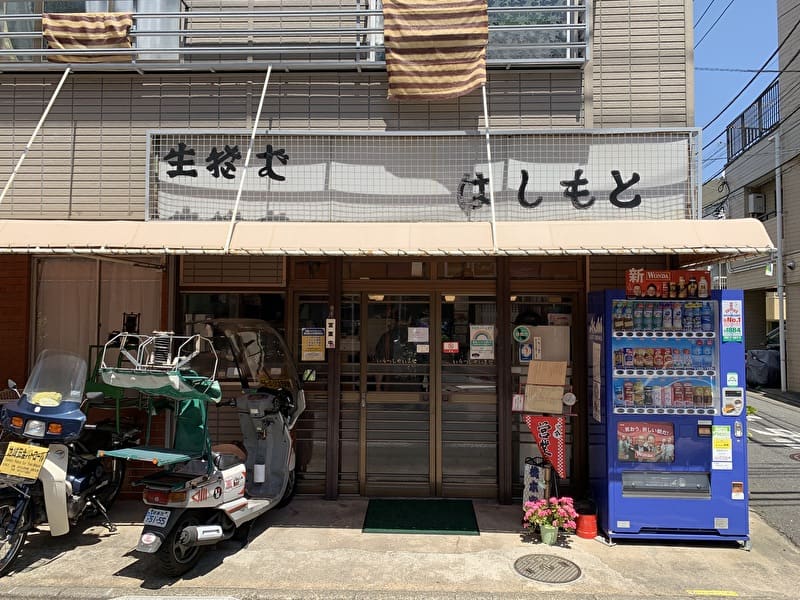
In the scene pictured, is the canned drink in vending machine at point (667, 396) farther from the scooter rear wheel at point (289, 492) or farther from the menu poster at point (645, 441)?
the scooter rear wheel at point (289, 492)

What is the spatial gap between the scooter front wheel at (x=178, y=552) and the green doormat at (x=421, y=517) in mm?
1812

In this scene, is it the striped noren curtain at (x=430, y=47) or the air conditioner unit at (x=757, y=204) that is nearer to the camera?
the striped noren curtain at (x=430, y=47)

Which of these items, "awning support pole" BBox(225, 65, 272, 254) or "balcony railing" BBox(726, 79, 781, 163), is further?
"balcony railing" BBox(726, 79, 781, 163)

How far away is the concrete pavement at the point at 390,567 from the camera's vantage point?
184 inches

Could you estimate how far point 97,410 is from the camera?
7004mm

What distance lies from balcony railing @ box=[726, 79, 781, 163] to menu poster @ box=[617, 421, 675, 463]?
54.2 feet

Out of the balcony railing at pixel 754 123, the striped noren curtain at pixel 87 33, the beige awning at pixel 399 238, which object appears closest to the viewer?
the beige awning at pixel 399 238

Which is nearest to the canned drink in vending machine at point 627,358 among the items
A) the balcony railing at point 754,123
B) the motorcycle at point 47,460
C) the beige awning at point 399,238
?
the beige awning at point 399,238

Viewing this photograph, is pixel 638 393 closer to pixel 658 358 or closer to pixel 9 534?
pixel 658 358

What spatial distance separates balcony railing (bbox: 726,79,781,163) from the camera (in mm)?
18281

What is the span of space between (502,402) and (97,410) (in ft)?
16.9

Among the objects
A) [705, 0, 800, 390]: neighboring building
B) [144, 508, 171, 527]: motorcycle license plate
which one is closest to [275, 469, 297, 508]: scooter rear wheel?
[144, 508, 171, 527]: motorcycle license plate

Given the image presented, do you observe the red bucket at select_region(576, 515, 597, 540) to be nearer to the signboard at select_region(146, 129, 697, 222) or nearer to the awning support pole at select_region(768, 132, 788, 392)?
the signboard at select_region(146, 129, 697, 222)

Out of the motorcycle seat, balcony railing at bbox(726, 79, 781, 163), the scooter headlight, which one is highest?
balcony railing at bbox(726, 79, 781, 163)
